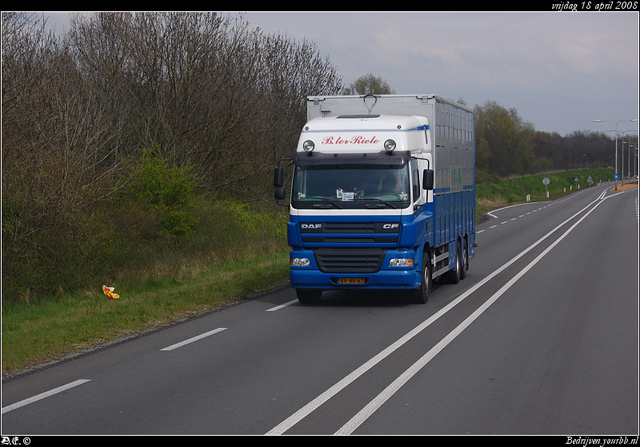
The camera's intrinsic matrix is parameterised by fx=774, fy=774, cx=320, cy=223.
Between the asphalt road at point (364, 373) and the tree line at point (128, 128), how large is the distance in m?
3.72

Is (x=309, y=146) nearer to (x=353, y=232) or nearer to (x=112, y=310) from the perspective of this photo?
(x=353, y=232)

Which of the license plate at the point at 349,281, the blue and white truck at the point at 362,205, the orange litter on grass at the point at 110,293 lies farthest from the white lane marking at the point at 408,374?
the orange litter on grass at the point at 110,293

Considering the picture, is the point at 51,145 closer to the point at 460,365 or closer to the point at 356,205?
the point at 356,205

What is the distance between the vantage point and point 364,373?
823cm

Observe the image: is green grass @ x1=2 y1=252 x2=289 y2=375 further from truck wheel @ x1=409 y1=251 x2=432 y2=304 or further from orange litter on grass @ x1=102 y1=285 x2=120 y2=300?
truck wheel @ x1=409 y1=251 x2=432 y2=304

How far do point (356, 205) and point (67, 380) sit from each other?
237 inches

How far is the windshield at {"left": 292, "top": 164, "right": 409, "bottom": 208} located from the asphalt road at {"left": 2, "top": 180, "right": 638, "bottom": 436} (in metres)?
1.85

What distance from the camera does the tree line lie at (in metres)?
13.7

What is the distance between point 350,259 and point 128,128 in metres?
13.5

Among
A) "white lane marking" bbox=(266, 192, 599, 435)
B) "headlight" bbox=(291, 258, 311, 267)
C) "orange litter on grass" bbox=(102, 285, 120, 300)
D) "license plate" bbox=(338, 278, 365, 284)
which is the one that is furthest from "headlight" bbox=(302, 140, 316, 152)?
"orange litter on grass" bbox=(102, 285, 120, 300)

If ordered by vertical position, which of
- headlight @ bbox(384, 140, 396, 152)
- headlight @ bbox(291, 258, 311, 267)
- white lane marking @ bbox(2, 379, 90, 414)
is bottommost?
white lane marking @ bbox(2, 379, 90, 414)

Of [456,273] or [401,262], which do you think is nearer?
[401,262]

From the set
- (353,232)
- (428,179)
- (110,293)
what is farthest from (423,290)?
(110,293)

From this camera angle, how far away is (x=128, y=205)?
61.1ft
